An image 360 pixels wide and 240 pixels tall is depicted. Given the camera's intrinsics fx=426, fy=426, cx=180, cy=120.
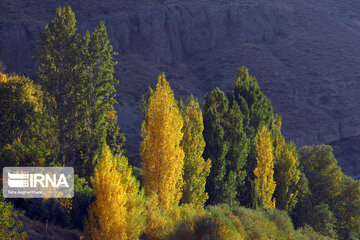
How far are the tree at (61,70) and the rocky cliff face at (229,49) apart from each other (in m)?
34.3

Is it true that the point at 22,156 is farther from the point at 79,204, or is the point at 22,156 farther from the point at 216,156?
the point at 216,156

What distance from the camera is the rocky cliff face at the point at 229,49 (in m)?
73.2

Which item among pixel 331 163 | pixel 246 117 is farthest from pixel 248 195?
pixel 331 163

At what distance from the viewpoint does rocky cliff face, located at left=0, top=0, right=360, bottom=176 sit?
73.2m

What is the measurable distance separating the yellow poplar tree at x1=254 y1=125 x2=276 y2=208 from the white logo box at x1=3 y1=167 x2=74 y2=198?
15.9 m

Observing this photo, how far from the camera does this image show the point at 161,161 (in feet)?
80.9

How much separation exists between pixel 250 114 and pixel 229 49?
55973 mm

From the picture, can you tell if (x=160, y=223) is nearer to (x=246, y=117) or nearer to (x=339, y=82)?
(x=246, y=117)

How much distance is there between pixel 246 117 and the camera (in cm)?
3616

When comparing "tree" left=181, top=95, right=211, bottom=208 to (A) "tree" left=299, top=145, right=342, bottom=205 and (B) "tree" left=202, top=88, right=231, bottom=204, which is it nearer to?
(B) "tree" left=202, top=88, right=231, bottom=204

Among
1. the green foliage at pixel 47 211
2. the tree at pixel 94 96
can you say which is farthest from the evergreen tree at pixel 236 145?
the green foliage at pixel 47 211

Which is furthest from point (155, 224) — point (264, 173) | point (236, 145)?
point (264, 173)

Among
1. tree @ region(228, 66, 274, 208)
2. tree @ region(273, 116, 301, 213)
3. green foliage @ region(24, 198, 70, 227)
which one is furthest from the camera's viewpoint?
tree @ region(273, 116, 301, 213)

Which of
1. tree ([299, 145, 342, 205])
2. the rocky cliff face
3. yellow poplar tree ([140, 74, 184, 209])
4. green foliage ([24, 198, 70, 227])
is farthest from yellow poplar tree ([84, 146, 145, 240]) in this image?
the rocky cliff face
